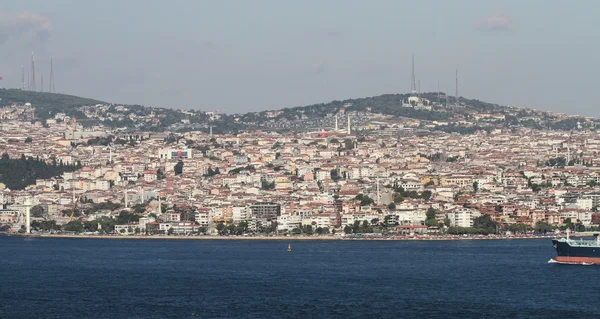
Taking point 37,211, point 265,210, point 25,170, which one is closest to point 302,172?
point 25,170

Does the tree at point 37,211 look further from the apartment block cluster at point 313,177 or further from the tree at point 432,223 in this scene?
the tree at point 432,223

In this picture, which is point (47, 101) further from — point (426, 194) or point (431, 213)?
point (431, 213)

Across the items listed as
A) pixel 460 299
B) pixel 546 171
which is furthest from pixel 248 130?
pixel 460 299

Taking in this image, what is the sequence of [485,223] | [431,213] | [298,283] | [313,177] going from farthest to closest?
[313,177] → [431,213] → [485,223] → [298,283]

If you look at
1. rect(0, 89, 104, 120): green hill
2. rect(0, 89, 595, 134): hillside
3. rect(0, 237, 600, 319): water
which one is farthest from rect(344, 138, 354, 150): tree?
rect(0, 237, 600, 319): water

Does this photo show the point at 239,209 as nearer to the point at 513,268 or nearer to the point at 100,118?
the point at 513,268

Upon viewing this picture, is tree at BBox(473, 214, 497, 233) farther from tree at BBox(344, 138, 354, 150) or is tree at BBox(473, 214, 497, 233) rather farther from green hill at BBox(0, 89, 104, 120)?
green hill at BBox(0, 89, 104, 120)

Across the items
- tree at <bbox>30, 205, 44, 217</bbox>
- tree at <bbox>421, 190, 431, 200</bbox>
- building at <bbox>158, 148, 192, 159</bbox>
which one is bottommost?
tree at <bbox>30, 205, 44, 217</bbox>
